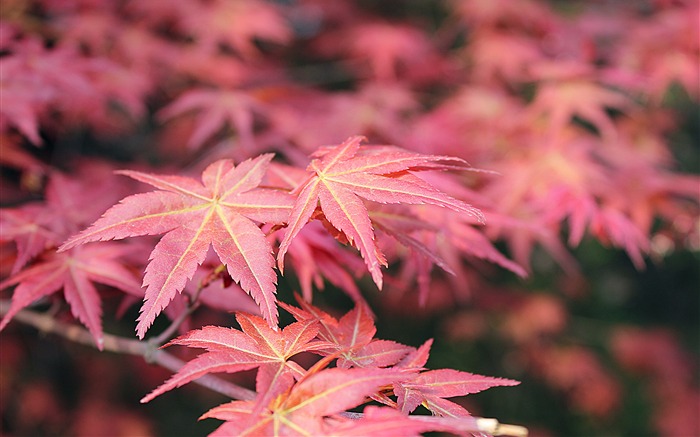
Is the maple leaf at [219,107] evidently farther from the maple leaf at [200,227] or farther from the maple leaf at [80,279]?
the maple leaf at [200,227]

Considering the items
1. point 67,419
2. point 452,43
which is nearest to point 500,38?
point 452,43

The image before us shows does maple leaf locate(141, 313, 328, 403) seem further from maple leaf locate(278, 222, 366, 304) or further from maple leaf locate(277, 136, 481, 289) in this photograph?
maple leaf locate(278, 222, 366, 304)

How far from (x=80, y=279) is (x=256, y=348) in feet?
1.14

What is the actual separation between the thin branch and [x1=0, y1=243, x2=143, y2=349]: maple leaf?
7 cm

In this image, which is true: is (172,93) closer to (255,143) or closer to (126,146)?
(126,146)

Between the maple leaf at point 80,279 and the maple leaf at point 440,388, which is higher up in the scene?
the maple leaf at point 440,388

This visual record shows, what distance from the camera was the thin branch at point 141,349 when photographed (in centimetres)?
70

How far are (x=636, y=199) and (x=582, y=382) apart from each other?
4.44 feet

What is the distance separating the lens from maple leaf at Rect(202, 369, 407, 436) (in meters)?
0.52

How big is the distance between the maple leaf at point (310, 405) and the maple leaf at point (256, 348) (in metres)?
0.02

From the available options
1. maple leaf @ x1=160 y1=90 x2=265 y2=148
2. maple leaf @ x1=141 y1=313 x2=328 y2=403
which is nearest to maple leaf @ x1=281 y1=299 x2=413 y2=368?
maple leaf @ x1=141 y1=313 x2=328 y2=403

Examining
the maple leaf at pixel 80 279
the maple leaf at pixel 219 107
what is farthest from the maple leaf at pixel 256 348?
the maple leaf at pixel 219 107

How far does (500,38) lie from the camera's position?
1.85m

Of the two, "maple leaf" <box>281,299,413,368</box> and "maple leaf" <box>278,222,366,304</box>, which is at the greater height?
"maple leaf" <box>281,299,413,368</box>
